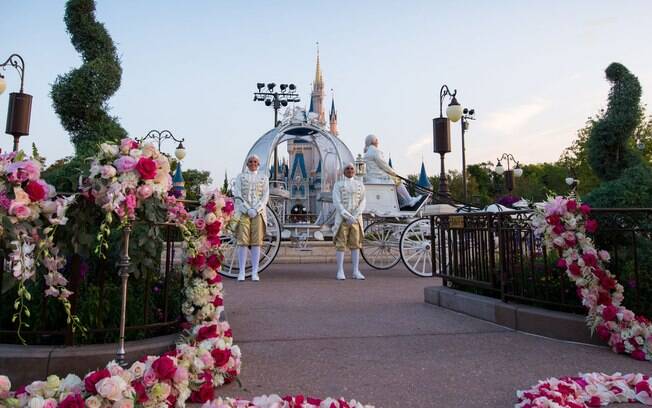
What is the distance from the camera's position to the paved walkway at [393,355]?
8.54 feet

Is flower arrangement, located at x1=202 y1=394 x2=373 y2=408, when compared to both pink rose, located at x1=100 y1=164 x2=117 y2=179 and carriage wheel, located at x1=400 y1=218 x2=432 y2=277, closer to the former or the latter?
pink rose, located at x1=100 y1=164 x2=117 y2=179

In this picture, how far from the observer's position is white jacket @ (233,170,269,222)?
26.5 ft

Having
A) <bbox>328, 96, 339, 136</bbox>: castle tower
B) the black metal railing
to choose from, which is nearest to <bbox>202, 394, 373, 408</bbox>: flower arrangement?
the black metal railing

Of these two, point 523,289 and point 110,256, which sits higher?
point 110,256

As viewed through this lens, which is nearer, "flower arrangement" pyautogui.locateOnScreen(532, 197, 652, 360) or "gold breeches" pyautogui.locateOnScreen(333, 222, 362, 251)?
"flower arrangement" pyautogui.locateOnScreen(532, 197, 652, 360)

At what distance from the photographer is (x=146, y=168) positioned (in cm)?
251

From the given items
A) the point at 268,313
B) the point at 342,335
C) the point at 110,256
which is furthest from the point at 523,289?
the point at 110,256

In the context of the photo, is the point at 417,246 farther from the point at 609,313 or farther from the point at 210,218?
the point at 210,218

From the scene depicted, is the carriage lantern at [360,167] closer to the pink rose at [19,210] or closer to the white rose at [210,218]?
the white rose at [210,218]

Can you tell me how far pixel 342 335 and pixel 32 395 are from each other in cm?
245

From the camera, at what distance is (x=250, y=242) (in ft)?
26.3

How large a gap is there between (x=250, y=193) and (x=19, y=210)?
5908mm

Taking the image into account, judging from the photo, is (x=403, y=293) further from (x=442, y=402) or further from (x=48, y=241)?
(x=48, y=241)

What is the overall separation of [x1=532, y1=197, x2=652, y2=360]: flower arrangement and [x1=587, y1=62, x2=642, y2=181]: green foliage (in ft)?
5.98
